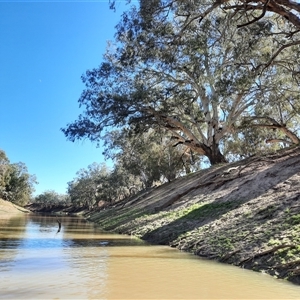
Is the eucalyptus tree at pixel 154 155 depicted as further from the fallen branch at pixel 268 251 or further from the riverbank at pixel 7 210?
the fallen branch at pixel 268 251

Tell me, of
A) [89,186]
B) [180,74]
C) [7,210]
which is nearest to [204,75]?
[180,74]

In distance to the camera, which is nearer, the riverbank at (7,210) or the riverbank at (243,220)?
the riverbank at (243,220)

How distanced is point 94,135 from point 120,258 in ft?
44.3

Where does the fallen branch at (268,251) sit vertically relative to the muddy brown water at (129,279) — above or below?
above

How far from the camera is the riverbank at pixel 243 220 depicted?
773cm

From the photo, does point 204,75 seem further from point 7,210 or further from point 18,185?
point 18,185

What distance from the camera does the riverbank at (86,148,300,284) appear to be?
7.73m

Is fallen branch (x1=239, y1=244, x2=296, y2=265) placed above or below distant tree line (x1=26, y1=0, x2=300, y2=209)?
below

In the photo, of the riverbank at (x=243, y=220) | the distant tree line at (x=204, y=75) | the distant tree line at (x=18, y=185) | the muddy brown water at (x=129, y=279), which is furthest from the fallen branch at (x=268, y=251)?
the distant tree line at (x=18, y=185)

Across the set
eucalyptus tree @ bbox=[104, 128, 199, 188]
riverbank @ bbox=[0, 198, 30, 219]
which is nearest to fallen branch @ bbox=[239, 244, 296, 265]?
eucalyptus tree @ bbox=[104, 128, 199, 188]

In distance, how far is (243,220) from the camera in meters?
10.6

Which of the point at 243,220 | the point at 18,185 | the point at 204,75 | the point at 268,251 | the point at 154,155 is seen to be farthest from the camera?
the point at 18,185

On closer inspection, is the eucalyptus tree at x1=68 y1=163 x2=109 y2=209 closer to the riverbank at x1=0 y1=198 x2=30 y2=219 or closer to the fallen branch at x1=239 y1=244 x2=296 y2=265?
the riverbank at x1=0 y1=198 x2=30 y2=219

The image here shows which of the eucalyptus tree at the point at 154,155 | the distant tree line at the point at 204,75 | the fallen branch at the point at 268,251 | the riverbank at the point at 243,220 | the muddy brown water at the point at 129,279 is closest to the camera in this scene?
the muddy brown water at the point at 129,279
